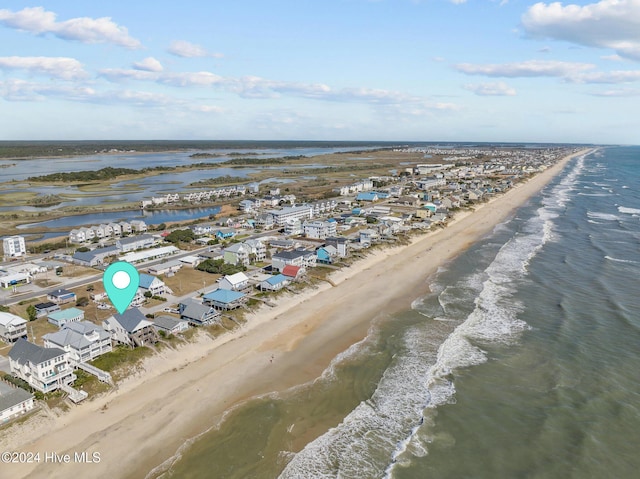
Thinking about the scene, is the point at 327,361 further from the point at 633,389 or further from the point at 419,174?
the point at 419,174

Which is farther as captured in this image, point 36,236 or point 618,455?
point 36,236

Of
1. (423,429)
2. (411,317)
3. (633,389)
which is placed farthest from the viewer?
(411,317)

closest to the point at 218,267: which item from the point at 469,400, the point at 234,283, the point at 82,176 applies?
the point at 234,283

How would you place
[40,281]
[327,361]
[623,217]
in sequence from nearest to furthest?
1. [327,361]
2. [40,281]
3. [623,217]

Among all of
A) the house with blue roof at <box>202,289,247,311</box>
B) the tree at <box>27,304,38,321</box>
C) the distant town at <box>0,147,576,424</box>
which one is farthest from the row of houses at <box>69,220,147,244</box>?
the house with blue roof at <box>202,289,247,311</box>

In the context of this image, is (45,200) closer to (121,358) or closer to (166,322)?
(166,322)

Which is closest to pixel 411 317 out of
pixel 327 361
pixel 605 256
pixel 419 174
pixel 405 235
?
pixel 327 361
